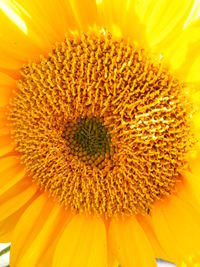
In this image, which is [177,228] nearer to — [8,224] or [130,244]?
[130,244]

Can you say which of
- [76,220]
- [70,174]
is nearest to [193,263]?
[76,220]

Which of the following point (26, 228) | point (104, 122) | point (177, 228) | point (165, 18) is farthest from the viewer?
point (26, 228)

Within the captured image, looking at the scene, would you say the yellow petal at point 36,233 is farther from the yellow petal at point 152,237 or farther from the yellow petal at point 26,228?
the yellow petal at point 152,237

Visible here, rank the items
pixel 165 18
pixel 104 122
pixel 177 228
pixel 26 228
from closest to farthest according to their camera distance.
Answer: pixel 165 18 < pixel 104 122 < pixel 177 228 < pixel 26 228

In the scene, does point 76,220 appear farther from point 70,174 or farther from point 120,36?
point 120,36

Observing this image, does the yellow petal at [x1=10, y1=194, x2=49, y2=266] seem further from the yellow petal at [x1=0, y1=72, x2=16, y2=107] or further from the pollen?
the yellow petal at [x1=0, y1=72, x2=16, y2=107]

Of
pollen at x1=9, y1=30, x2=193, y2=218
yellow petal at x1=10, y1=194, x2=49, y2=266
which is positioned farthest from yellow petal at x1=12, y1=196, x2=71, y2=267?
pollen at x1=9, y1=30, x2=193, y2=218

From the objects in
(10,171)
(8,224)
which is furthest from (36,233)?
(10,171)
